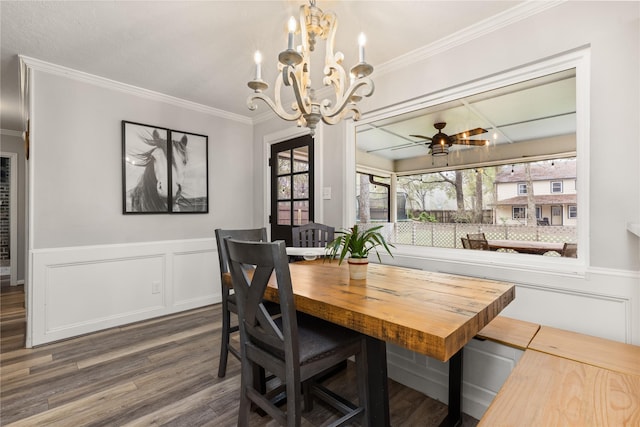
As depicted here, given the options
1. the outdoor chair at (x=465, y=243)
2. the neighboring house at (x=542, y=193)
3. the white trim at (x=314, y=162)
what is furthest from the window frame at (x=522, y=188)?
the white trim at (x=314, y=162)

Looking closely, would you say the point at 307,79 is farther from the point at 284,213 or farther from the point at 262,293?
the point at 284,213

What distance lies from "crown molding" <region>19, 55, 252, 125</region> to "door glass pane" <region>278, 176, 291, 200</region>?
104 cm

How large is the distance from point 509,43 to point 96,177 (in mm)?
3644

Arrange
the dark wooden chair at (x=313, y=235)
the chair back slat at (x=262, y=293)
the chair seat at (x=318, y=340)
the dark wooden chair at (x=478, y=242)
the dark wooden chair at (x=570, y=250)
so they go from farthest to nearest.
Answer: the dark wooden chair at (x=313, y=235)
the dark wooden chair at (x=478, y=242)
the dark wooden chair at (x=570, y=250)
the chair seat at (x=318, y=340)
the chair back slat at (x=262, y=293)

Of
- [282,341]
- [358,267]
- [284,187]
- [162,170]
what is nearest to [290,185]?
[284,187]

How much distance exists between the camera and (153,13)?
1917 millimetres

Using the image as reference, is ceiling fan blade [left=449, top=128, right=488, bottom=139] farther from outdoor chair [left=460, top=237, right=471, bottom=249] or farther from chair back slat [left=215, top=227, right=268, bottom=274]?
chair back slat [left=215, top=227, right=268, bottom=274]

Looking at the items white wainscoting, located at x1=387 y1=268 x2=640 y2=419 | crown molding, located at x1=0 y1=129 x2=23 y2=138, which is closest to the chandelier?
white wainscoting, located at x1=387 y1=268 x2=640 y2=419

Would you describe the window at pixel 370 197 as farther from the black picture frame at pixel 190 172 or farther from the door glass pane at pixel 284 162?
the black picture frame at pixel 190 172

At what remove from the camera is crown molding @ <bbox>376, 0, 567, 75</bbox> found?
1.82 metres

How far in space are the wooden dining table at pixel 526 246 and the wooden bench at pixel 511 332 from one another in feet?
1.55

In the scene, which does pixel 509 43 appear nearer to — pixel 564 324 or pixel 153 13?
pixel 564 324

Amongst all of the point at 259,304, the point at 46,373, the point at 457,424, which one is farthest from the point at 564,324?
the point at 46,373

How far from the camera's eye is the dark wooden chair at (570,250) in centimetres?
177
